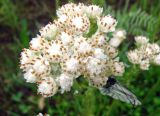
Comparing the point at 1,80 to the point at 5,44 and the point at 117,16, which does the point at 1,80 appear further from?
the point at 117,16

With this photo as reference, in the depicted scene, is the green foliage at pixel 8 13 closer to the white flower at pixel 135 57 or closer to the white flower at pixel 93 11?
the white flower at pixel 135 57

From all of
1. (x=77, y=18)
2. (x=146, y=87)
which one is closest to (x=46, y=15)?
(x=146, y=87)

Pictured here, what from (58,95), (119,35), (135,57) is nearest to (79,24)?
(135,57)

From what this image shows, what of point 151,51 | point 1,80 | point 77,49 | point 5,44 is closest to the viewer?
point 77,49

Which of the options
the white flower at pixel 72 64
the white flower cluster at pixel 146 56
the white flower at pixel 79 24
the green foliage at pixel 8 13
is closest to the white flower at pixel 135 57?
the white flower cluster at pixel 146 56

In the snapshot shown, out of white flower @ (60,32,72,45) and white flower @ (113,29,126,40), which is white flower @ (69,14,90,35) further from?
white flower @ (113,29,126,40)

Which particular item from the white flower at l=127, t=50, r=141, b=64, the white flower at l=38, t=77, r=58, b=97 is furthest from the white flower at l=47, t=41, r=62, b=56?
the white flower at l=127, t=50, r=141, b=64
